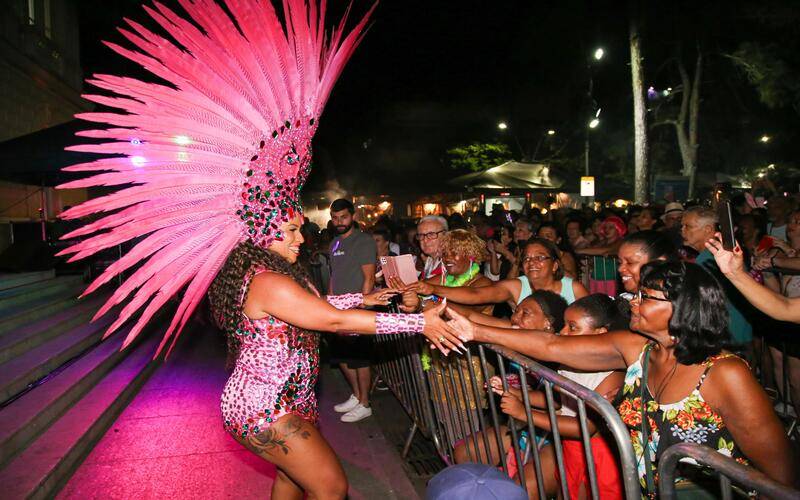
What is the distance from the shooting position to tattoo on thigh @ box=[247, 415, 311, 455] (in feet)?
9.73

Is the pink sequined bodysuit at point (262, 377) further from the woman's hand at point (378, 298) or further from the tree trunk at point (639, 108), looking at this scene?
the tree trunk at point (639, 108)

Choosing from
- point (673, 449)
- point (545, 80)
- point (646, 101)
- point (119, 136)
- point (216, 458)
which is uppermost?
point (545, 80)

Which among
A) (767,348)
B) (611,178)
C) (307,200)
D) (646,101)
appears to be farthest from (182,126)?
(611,178)

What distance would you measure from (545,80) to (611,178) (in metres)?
10.2

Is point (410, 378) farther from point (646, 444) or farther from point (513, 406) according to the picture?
point (646, 444)

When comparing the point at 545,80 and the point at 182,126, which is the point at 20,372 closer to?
the point at 182,126

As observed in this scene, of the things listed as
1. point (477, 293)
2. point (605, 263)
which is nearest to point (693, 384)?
point (477, 293)

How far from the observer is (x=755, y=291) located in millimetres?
3289

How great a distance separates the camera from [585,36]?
25703 millimetres

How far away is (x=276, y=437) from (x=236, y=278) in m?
0.92

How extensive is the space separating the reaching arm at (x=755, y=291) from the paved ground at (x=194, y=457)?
2.98 meters

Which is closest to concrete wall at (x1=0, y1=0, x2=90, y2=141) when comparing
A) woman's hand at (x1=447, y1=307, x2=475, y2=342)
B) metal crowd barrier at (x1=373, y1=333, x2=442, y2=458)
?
metal crowd barrier at (x1=373, y1=333, x2=442, y2=458)

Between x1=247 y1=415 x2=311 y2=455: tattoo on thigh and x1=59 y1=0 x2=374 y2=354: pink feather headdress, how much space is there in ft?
2.44

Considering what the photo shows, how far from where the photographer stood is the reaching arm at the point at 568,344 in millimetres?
3051
